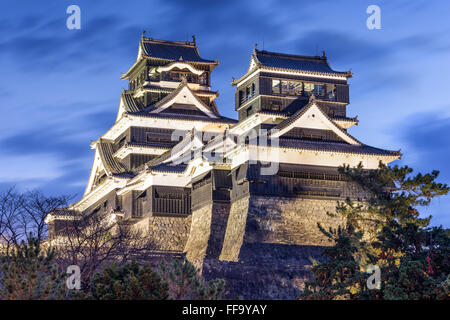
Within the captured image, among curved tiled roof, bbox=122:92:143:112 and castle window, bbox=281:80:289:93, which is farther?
curved tiled roof, bbox=122:92:143:112

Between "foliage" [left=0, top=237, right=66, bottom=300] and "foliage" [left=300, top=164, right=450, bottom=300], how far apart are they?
8.93 metres

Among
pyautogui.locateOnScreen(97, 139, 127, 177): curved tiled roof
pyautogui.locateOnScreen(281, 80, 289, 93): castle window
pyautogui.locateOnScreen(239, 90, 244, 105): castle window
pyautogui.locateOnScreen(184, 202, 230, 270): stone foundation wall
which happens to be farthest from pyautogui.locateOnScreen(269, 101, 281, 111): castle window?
pyautogui.locateOnScreen(97, 139, 127, 177): curved tiled roof

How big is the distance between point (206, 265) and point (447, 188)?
11293 mm

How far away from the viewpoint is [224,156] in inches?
1823

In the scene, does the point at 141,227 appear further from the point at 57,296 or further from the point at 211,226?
the point at 57,296

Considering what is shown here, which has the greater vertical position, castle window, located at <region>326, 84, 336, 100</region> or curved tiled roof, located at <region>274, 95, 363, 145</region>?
castle window, located at <region>326, 84, 336, 100</region>

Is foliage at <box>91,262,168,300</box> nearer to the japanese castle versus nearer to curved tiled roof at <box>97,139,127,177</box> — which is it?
the japanese castle

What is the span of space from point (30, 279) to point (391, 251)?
15.6m

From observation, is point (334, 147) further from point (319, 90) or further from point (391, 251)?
point (391, 251)

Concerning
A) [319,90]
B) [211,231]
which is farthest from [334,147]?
[211,231]

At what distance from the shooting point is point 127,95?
63.1 m

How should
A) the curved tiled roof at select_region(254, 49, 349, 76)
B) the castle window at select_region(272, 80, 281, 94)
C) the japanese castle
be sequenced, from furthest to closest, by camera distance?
the curved tiled roof at select_region(254, 49, 349, 76)
the castle window at select_region(272, 80, 281, 94)
the japanese castle

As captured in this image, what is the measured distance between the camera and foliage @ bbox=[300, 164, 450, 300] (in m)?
27.9
